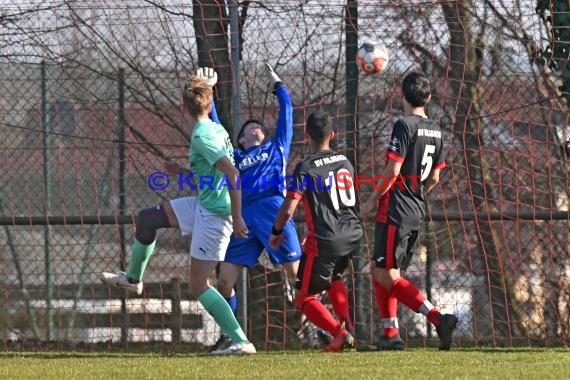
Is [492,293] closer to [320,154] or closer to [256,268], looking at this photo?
[256,268]

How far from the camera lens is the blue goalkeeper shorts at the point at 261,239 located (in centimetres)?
818

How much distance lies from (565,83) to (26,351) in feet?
16.1

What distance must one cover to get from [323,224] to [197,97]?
1.17 meters

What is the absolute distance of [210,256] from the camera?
752 centimetres

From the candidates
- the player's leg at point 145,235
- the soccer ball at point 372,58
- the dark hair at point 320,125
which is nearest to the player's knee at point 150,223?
the player's leg at point 145,235

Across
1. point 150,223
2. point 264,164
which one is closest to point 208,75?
point 264,164

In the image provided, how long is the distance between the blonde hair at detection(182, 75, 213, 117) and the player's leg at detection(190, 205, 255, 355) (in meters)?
0.64

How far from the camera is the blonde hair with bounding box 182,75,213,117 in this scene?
7469 millimetres

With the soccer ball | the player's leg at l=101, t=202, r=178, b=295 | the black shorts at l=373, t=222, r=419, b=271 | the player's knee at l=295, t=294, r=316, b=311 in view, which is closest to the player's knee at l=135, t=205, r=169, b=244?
the player's leg at l=101, t=202, r=178, b=295

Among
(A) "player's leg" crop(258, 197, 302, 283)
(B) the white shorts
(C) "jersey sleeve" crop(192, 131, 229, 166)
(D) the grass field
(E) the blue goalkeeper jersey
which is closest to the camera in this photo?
(D) the grass field

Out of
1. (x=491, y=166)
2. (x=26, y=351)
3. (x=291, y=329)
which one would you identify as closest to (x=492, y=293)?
(x=491, y=166)

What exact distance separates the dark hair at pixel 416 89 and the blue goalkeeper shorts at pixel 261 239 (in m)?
1.23

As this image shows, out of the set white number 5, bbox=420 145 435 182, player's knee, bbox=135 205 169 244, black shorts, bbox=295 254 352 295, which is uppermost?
white number 5, bbox=420 145 435 182

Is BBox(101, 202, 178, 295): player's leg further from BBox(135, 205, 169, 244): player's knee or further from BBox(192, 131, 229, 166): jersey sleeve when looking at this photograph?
BBox(192, 131, 229, 166): jersey sleeve
